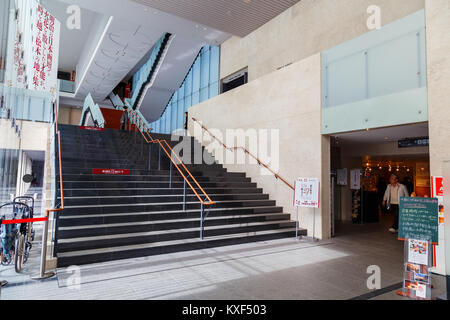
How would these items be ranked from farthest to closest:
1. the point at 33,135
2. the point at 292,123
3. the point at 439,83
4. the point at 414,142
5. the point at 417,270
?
1. the point at 33,135
2. the point at 292,123
3. the point at 414,142
4. the point at 439,83
5. the point at 417,270

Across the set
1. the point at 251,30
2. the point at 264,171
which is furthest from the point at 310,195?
the point at 251,30

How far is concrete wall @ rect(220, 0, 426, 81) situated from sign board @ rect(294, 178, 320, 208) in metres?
3.64

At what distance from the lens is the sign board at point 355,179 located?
952 cm

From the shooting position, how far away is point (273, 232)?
670 cm

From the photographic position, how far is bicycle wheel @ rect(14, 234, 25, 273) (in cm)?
399

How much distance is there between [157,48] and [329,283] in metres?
13.4

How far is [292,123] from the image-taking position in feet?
25.8

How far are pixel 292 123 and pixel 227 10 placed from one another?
14.9 feet

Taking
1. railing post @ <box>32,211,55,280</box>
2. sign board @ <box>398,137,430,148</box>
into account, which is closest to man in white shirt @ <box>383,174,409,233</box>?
sign board @ <box>398,137,430,148</box>

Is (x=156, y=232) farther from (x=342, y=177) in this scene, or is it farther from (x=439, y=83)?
(x=342, y=177)

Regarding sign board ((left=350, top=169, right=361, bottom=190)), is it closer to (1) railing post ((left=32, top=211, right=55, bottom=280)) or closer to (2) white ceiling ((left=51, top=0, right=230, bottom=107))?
(2) white ceiling ((left=51, top=0, right=230, bottom=107))

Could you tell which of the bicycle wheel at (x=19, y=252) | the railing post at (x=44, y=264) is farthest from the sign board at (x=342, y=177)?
the bicycle wheel at (x=19, y=252)

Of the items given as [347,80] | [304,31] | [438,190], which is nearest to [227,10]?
[304,31]

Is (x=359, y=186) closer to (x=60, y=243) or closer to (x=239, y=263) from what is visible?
(x=239, y=263)
